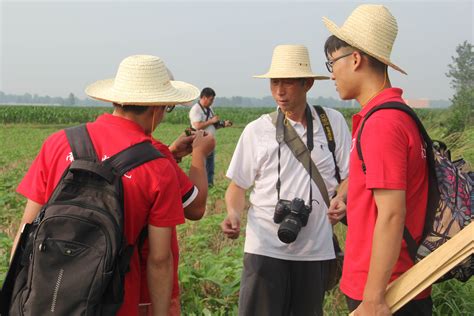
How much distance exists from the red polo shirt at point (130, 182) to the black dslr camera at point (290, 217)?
1.23m

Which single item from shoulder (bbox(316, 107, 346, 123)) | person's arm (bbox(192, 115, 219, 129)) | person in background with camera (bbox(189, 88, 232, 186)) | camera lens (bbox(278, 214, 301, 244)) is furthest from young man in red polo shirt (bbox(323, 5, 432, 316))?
person in background with camera (bbox(189, 88, 232, 186))

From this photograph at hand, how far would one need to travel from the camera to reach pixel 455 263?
6.31 feet

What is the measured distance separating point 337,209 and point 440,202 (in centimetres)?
117

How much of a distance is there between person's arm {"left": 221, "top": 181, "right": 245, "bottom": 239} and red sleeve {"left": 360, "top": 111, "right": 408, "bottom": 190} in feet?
5.36

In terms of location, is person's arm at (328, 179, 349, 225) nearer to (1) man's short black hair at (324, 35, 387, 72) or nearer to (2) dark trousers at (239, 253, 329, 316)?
(2) dark trousers at (239, 253, 329, 316)

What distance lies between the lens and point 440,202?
2.17 m

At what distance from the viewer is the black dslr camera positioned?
3396 mm

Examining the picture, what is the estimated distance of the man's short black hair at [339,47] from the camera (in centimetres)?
237

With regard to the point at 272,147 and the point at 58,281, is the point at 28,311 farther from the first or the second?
the point at 272,147

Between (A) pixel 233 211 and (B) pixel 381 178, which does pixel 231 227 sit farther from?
(B) pixel 381 178

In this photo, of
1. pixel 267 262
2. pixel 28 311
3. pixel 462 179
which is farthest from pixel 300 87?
pixel 28 311

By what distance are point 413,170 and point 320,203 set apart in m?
1.48

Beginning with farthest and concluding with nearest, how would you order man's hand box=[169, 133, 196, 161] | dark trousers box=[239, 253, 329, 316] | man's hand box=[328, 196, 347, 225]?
dark trousers box=[239, 253, 329, 316] → man's hand box=[328, 196, 347, 225] → man's hand box=[169, 133, 196, 161]

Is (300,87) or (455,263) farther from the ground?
(300,87)
